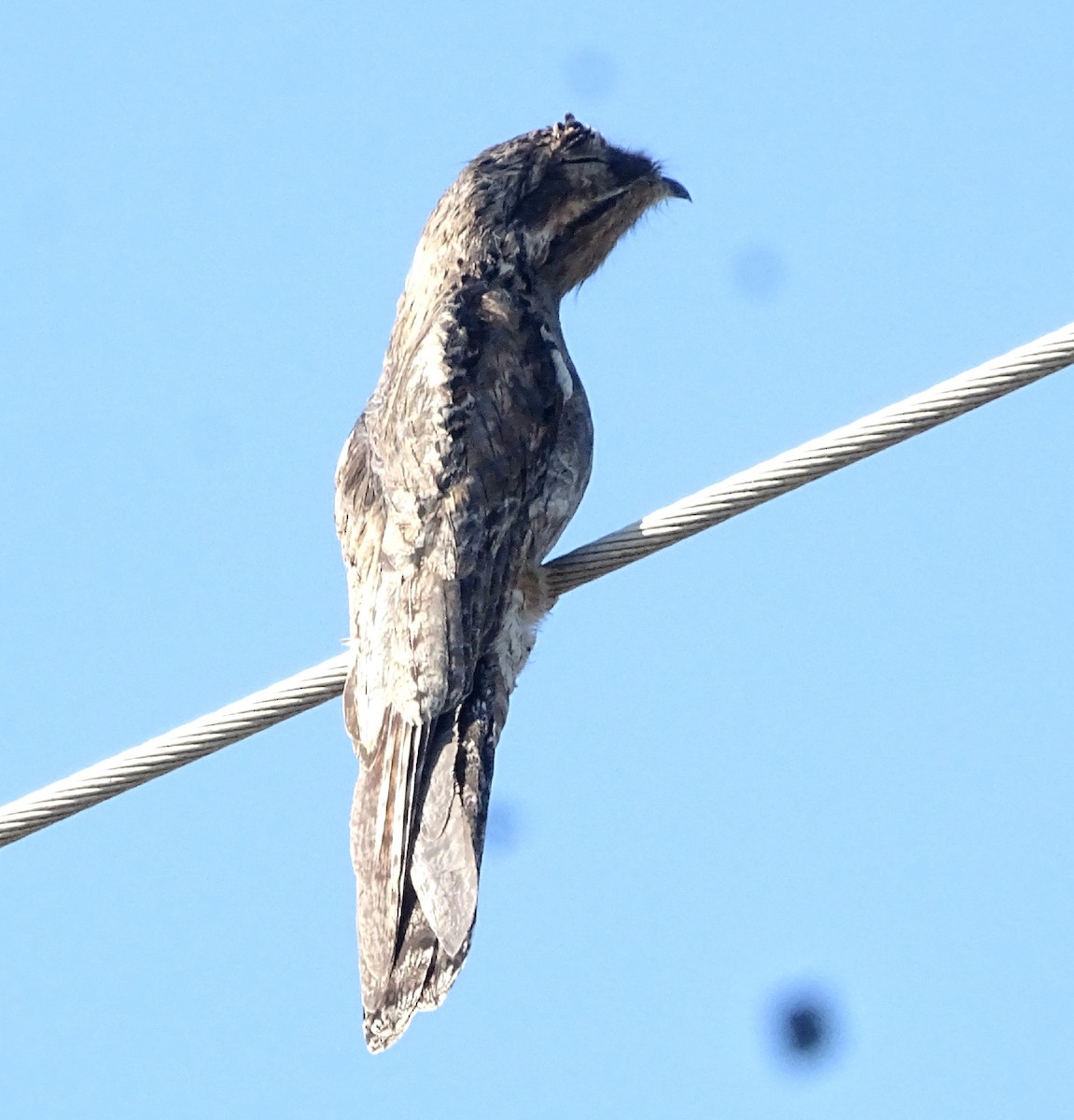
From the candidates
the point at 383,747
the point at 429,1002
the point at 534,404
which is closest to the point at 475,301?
the point at 534,404

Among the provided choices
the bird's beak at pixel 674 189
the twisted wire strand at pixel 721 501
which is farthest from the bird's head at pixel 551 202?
the twisted wire strand at pixel 721 501

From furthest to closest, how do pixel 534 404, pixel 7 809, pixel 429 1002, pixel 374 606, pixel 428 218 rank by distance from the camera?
pixel 428 218, pixel 534 404, pixel 374 606, pixel 429 1002, pixel 7 809

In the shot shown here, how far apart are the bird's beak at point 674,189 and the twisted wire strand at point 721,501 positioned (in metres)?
2.44

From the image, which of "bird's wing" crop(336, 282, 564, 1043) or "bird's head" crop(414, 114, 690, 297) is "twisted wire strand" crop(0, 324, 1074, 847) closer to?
"bird's wing" crop(336, 282, 564, 1043)

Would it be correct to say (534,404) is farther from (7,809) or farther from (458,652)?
(7,809)

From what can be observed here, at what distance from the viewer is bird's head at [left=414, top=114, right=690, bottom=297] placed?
561 centimetres

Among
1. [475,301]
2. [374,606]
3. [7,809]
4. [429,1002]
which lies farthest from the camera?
[475,301]

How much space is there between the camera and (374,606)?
4.55m

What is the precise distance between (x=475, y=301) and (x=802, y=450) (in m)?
1.61

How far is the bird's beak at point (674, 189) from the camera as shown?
6133 millimetres

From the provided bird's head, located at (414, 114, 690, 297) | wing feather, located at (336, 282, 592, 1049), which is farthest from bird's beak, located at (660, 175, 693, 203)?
wing feather, located at (336, 282, 592, 1049)

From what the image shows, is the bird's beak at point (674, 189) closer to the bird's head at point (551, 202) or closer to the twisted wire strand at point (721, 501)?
the bird's head at point (551, 202)

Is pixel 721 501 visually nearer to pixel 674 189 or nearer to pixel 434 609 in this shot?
pixel 434 609

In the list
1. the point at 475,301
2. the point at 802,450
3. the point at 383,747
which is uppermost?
the point at 475,301
